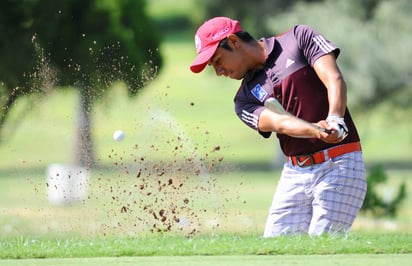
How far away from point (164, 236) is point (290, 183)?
115 cm

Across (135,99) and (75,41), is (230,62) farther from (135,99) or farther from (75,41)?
(75,41)

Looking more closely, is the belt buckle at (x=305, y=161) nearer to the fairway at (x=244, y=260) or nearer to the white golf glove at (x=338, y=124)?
the white golf glove at (x=338, y=124)

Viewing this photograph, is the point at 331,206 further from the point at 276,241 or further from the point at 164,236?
the point at 164,236

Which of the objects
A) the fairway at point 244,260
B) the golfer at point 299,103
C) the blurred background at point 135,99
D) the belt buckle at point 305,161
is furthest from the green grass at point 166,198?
the belt buckle at point 305,161

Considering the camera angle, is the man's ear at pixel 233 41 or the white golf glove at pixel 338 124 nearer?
the white golf glove at pixel 338 124

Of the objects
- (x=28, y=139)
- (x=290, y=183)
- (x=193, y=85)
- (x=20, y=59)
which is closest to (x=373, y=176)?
(x=20, y=59)

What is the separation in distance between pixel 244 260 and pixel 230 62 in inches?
59.4

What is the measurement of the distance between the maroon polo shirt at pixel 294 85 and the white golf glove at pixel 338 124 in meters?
0.42

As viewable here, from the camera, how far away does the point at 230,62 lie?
7.71m

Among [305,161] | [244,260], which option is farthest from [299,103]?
[244,260]

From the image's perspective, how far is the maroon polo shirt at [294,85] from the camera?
24.6ft

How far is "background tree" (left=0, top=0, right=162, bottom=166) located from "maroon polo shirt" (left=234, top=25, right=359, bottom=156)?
13.9m

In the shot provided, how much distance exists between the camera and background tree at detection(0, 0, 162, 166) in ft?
79.2

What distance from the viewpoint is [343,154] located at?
7.63 metres
